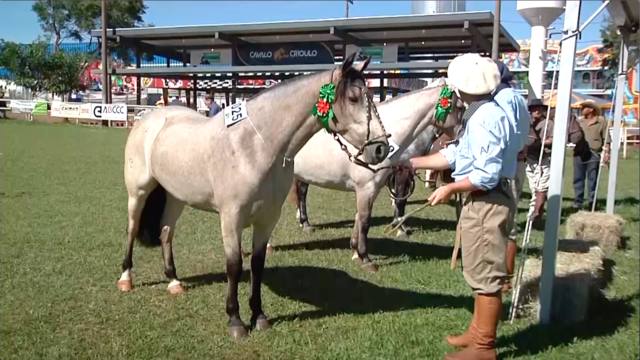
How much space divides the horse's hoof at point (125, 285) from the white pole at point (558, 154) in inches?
149

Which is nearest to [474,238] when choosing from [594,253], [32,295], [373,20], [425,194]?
[594,253]

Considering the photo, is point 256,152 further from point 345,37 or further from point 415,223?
point 345,37

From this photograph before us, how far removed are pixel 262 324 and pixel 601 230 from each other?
4.99 metres

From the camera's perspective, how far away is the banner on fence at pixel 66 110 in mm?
31562

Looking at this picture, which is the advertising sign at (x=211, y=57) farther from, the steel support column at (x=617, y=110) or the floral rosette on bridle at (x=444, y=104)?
the floral rosette on bridle at (x=444, y=104)

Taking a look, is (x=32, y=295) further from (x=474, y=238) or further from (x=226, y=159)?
(x=474, y=238)

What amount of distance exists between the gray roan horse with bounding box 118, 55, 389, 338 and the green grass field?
A: 0.56 meters

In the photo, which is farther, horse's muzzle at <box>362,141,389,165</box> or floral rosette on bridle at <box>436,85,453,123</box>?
floral rosette on bridle at <box>436,85,453,123</box>

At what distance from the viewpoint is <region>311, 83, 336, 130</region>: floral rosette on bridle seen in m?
3.80

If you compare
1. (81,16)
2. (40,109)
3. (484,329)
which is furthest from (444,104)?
(81,16)

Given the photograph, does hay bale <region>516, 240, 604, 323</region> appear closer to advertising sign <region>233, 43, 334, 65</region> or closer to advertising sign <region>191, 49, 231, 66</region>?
advertising sign <region>233, 43, 334, 65</region>

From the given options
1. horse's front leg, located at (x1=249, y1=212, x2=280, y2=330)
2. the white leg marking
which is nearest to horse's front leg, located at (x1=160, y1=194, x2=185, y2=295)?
the white leg marking

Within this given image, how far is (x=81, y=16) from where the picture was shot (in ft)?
146

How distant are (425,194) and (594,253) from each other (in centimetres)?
789
